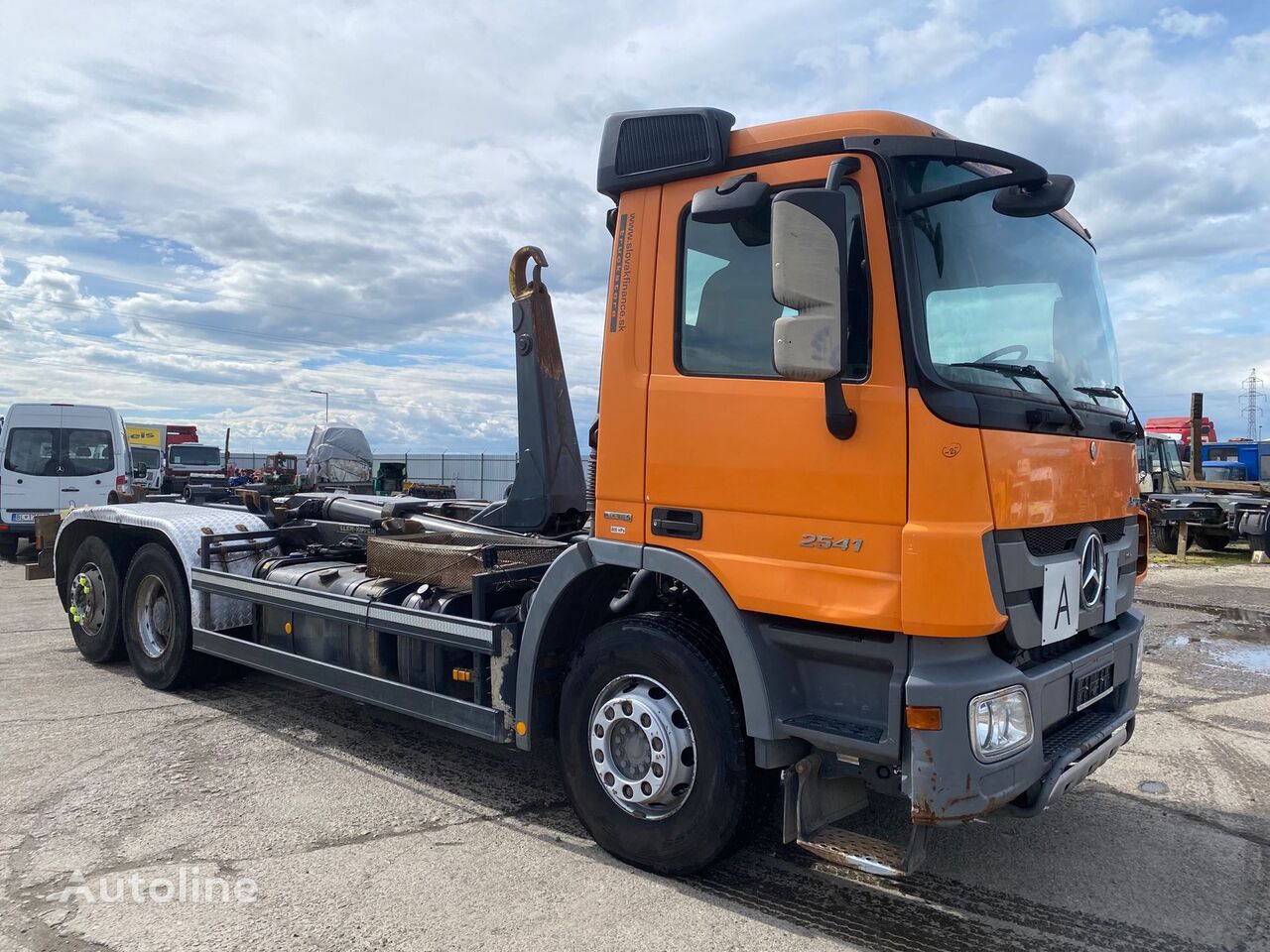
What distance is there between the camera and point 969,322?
130 inches

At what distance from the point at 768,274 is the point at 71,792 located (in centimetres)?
423

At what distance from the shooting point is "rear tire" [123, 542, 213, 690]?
6.37m

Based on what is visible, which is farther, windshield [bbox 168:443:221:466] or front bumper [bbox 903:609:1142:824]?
windshield [bbox 168:443:221:466]

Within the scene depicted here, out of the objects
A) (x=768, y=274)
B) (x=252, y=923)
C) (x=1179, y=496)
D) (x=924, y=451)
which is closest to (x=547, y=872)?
(x=252, y=923)

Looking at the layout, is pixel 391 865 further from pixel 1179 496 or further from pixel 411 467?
pixel 411 467

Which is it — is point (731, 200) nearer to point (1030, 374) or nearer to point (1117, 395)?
point (1030, 374)

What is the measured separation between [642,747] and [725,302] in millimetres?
1812

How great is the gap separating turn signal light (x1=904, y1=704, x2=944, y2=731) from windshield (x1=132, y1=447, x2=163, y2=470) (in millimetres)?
29483

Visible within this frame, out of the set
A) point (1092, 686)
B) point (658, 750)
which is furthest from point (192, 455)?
point (1092, 686)

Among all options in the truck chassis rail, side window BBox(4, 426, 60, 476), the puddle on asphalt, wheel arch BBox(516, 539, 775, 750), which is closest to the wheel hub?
the truck chassis rail

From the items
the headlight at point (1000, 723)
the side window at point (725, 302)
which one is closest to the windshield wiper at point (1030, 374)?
the side window at point (725, 302)

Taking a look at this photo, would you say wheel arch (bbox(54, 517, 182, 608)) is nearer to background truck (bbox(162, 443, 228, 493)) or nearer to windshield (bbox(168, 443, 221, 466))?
background truck (bbox(162, 443, 228, 493))

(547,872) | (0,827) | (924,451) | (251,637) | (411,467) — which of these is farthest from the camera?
(411,467)

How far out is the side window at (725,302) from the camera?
347cm
